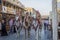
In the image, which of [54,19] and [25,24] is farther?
[54,19]

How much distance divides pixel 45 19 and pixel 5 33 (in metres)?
1.15

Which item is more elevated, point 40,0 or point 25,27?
point 40,0

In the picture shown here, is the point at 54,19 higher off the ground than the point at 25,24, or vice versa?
the point at 54,19

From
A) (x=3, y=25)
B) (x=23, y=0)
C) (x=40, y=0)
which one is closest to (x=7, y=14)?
(x=3, y=25)

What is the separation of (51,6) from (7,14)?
1239mm

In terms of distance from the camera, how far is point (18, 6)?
509 centimetres

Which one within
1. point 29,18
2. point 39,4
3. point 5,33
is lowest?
point 5,33

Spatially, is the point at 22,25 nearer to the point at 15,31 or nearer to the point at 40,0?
the point at 15,31

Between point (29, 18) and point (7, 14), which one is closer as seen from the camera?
point (7, 14)

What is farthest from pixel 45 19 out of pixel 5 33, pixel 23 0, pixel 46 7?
pixel 5 33

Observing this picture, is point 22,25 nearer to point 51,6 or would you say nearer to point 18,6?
point 18,6

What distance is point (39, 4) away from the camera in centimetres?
540

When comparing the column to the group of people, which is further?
the column

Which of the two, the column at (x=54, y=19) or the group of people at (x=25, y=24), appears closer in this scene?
the group of people at (x=25, y=24)
